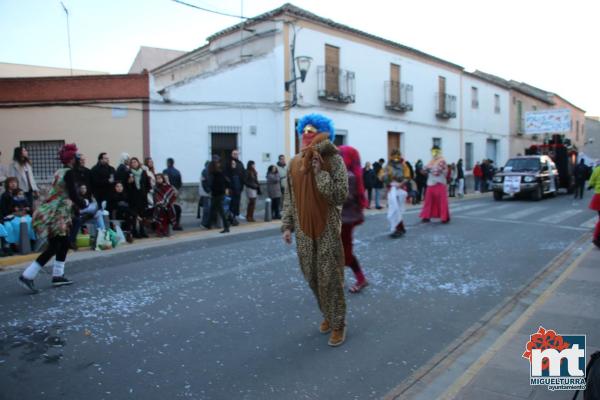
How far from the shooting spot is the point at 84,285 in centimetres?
643

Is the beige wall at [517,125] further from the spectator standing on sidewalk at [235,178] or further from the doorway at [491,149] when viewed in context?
the spectator standing on sidewalk at [235,178]

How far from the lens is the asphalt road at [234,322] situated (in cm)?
366

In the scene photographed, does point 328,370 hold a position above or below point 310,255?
below

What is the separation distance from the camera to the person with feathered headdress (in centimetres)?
605

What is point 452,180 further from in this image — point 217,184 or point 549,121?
point 549,121

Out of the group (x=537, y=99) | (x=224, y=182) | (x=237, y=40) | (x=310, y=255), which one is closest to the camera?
(x=310, y=255)

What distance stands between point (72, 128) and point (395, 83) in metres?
15.2

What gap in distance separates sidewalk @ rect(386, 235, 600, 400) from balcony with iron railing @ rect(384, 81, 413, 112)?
18.1 m

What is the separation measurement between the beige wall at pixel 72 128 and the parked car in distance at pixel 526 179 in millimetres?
13781

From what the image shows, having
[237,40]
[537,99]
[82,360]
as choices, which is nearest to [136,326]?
[82,360]

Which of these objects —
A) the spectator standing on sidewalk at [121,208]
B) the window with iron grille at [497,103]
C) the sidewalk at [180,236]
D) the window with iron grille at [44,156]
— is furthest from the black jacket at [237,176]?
the window with iron grille at [497,103]


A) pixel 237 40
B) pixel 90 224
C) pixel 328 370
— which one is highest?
pixel 237 40

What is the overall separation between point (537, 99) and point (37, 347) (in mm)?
46581

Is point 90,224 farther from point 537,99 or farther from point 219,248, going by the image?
point 537,99
